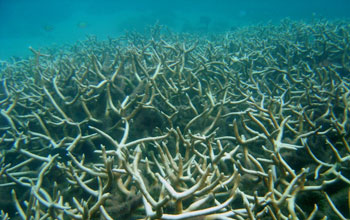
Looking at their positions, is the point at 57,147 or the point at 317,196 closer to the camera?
the point at 317,196

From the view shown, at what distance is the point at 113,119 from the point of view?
268 cm

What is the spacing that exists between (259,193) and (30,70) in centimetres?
593

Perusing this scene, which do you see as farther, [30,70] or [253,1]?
[253,1]

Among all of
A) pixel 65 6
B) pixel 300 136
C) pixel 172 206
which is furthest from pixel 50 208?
pixel 65 6

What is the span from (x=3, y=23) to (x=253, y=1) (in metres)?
83.3

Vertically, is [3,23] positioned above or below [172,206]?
above

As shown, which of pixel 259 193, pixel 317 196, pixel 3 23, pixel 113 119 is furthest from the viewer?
pixel 3 23

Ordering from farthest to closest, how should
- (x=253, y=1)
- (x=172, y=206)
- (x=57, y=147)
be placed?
(x=253, y=1) → (x=57, y=147) → (x=172, y=206)

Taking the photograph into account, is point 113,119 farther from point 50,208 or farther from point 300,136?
point 300,136

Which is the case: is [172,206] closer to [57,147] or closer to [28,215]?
[28,215]

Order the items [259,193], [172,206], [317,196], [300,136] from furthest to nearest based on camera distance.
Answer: [300,136]
[259,193]
[317,196]
[172,206]

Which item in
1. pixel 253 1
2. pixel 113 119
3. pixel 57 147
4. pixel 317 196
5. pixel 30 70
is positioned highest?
pixel 253 1

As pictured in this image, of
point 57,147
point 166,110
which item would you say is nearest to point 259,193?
point 166,110

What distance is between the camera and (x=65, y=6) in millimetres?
76125
